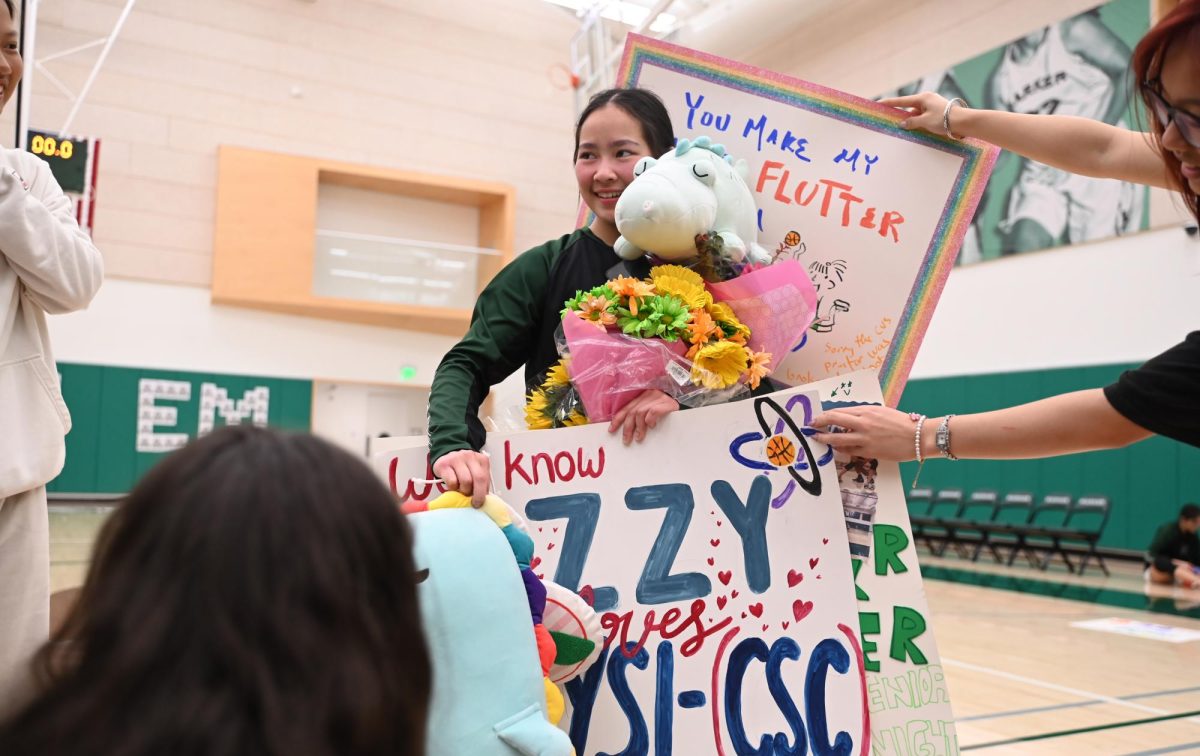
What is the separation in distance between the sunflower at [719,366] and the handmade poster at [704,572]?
0.15ft

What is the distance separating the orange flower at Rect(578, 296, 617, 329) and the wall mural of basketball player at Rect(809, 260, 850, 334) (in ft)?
1.42

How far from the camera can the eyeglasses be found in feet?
3.37

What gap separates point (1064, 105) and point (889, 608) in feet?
31.3

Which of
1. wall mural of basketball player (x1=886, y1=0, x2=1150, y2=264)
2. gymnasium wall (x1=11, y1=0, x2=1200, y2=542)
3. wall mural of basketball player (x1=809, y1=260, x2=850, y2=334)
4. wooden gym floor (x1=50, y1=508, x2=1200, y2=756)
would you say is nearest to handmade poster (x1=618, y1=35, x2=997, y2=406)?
wall mural of basketball player (x1=809, y1=260, x2=850, y2=334)

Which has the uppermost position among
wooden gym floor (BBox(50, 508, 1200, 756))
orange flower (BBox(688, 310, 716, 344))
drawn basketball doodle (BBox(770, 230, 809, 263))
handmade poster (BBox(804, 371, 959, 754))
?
drawn basketball doodle (BBox(770, 230, 809, 263))

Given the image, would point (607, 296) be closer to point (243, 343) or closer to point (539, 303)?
point (539, 303)

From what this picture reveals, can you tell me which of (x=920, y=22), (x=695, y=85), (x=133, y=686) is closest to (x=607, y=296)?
(x=695, y=85)

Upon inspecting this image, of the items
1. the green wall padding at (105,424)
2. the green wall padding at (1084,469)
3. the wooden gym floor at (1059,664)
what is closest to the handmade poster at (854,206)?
the wooden gym floor at (1059,664)

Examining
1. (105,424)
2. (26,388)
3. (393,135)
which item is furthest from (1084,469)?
(105,424)

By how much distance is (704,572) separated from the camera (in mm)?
1428

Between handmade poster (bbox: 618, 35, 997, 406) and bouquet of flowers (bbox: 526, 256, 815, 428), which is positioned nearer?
bouquet of flowers (bbox: 526, 256, 815, 428)

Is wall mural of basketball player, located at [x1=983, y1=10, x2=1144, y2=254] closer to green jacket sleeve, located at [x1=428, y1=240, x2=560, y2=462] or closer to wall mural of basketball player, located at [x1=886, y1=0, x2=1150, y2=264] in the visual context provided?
wall mural of basketball player, located at [x1=886, y1=0, x2=1150, y2=264]

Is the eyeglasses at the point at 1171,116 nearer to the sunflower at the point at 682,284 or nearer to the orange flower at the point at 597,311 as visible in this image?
the sunflower at the point at 682,284

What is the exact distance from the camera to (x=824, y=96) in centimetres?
171
